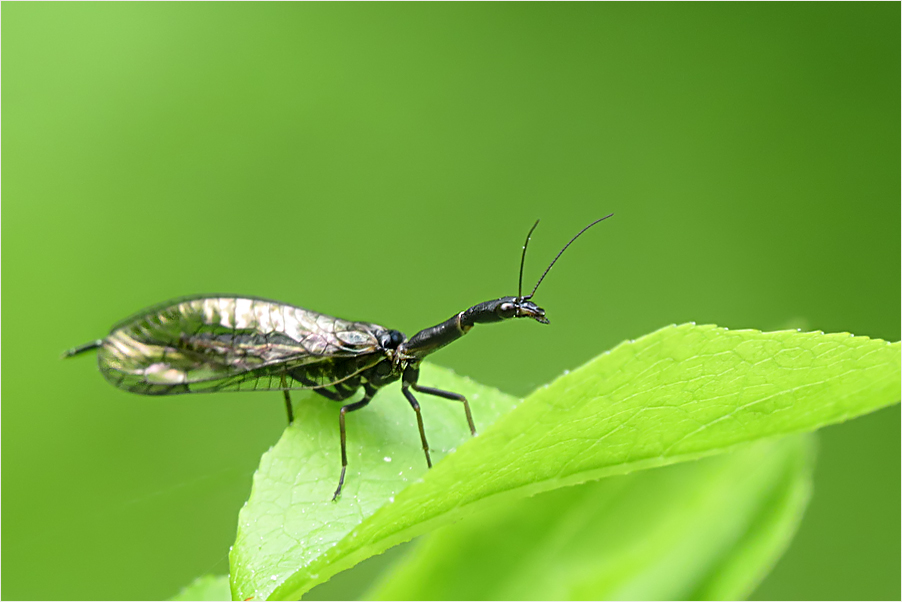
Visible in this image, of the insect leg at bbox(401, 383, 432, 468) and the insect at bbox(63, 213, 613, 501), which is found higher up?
the insect at bbox(63, 213, 613, 501)

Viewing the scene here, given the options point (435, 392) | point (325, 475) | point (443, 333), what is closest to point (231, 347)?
Result: point (443, 333)

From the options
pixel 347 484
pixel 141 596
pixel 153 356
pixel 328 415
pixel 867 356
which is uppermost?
pixel 153 356

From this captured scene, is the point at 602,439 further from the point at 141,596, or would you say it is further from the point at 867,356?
the point at 141,596

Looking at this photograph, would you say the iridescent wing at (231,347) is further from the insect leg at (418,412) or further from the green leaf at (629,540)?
the green leaf at (629,540)

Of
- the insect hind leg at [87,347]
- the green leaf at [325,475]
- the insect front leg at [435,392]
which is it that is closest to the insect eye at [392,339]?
the insect front leg at [435,392]

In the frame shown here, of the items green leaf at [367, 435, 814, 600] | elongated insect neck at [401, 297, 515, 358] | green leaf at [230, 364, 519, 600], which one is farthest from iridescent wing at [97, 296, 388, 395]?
green leaf at [367, 435, 814, 600]

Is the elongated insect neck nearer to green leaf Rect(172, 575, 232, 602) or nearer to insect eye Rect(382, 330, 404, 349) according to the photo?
insect eye Rect(382, 330, 404, 349)

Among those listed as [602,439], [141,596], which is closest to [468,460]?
[602,439]
